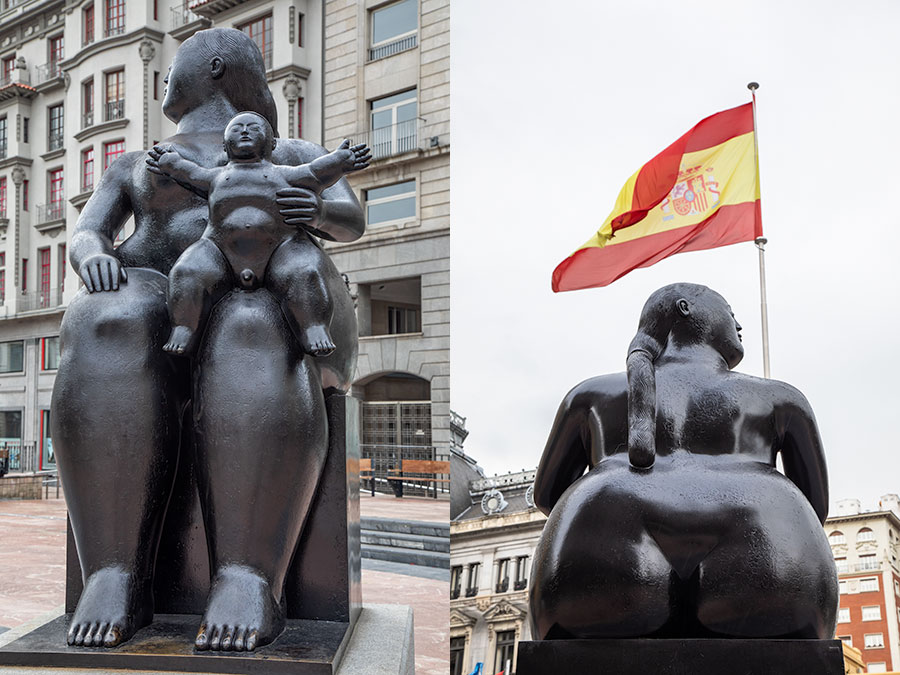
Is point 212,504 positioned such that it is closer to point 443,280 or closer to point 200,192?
point 200,192

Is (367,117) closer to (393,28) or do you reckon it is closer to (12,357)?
(393,28)

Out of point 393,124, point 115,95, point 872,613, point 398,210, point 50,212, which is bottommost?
point 872,613

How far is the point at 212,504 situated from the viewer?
180 centimetres

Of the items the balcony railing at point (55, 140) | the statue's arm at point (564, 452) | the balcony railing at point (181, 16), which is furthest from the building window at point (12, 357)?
the statue's arm at point (564, 452)

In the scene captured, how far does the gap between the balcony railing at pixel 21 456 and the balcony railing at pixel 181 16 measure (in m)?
11.7

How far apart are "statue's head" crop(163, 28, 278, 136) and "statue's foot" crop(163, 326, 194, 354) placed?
732 mm

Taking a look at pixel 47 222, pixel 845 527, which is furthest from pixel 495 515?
pixel 47 222

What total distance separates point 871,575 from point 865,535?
974mm

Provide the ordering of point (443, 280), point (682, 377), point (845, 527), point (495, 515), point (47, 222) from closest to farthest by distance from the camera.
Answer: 1. point (682, 377)
2. point (443, 280)
3. point (845, 527)
4. point (47, 222)
5. point (495, 515)

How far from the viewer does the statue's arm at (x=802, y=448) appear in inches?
64.9

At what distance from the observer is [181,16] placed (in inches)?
853

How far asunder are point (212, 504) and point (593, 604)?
2.58 ft

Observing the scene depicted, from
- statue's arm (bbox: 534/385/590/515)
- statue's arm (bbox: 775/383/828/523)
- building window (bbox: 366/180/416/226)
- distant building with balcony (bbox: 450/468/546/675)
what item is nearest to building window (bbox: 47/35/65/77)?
building window (bbox: 366/180/416/226)

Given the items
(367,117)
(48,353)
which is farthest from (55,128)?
(367,117)
